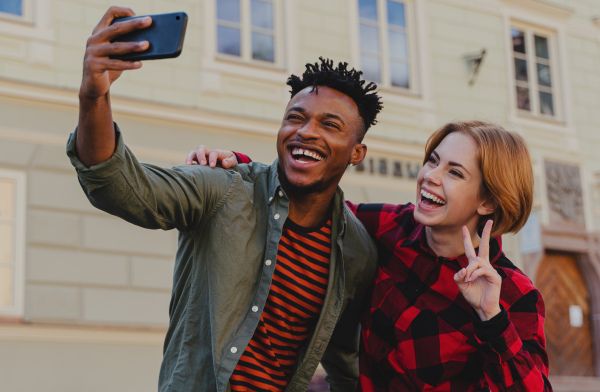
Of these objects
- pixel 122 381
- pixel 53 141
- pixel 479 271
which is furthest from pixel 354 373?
pixel 53 141

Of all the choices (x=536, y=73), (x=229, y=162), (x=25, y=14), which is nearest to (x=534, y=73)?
(x=536, y=73)

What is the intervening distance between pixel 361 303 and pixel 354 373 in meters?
0.35

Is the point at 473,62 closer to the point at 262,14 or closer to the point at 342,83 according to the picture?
the point at 262,14

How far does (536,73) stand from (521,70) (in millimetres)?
300

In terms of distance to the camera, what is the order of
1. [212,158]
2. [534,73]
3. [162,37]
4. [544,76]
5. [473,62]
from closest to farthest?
[162,37] → [212,158] → [473,62] → [534,73] → [544,76]

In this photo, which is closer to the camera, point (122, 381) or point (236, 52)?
point (122, 381)

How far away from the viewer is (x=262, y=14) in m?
10.4

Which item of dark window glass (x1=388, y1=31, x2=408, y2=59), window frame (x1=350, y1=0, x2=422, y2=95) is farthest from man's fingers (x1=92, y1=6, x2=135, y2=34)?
dark window glass (x1=388, y1=31, x2=408, y2=59)

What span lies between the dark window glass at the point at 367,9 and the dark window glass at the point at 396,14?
10.8 inches

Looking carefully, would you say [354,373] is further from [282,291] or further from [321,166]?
[321,166]

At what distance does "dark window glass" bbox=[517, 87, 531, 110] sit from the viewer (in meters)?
12.4

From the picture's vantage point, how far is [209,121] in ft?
31.1

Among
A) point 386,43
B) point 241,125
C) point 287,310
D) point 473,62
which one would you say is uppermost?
point 386,43

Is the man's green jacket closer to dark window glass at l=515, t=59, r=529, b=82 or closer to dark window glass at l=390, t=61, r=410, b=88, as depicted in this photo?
dark window glass at l=390, t=61, r=410, b=88
